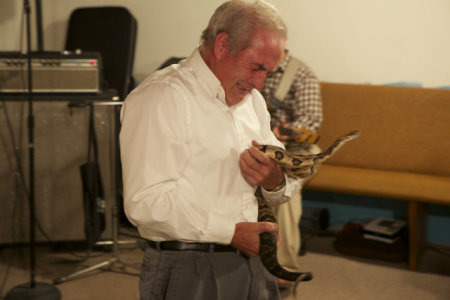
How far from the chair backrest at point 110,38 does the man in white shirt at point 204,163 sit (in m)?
3.28

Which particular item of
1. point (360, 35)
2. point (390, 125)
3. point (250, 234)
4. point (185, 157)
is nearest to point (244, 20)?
point (185, 157)

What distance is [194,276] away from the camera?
4.91 feet

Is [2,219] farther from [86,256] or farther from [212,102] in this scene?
[212,102]

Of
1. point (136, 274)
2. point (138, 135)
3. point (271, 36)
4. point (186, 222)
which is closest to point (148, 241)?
point (186, 222)

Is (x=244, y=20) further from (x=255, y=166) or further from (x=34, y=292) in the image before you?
(x=34, y=292)

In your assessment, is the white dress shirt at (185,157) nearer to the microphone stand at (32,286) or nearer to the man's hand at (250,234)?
the man's hand at (250,234)

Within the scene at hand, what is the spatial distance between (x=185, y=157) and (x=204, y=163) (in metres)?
0.06

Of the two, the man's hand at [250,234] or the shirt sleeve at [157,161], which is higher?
the shirt sleeve at [157,161]

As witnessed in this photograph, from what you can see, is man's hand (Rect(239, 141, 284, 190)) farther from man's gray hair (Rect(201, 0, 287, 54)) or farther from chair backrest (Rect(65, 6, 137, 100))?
chair backrest (Rect(65, 6, 137, 100))

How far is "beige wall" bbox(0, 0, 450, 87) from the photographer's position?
14.1ft

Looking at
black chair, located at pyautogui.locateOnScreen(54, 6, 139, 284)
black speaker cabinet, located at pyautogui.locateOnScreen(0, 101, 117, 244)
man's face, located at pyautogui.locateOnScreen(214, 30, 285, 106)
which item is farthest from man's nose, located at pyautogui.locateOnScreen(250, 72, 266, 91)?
black chair, located at pyautogui.locateOnScreen(54, 6, 139, 284)

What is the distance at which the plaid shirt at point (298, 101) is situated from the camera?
3836mm

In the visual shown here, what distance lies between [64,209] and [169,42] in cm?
188

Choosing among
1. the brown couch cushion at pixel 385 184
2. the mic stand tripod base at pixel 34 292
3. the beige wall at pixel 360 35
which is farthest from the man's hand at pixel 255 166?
the beige wall at pixel 360 35
